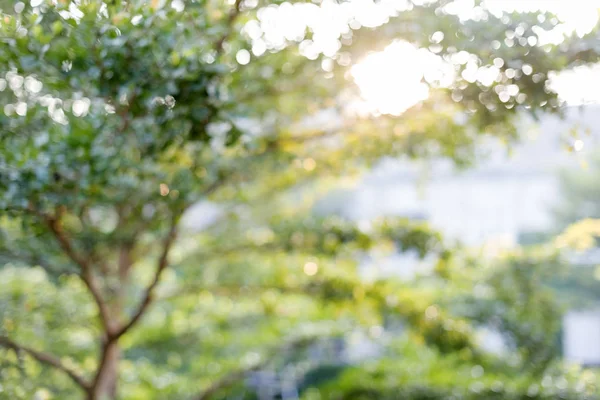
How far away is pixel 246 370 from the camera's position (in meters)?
3.54

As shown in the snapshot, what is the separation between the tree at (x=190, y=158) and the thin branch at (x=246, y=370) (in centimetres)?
2

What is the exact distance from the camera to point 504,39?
1888mm

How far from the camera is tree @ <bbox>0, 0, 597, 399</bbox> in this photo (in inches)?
63.8

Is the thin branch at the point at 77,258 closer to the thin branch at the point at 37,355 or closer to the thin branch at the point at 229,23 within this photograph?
the thin branch at the point at 37,355

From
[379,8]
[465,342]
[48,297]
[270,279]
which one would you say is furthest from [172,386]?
[379,8]

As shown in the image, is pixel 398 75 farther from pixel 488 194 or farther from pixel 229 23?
pixel 488 194

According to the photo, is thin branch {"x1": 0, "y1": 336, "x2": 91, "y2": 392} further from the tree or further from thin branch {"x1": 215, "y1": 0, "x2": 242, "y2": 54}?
thin branch {"x1": 215, "y1": 0, "x2": 242, "y2": 54}

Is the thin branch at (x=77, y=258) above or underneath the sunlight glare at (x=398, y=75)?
underneath

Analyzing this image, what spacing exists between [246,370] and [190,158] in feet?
4.57

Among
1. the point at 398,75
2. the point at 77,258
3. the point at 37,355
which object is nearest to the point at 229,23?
the point at 398,75

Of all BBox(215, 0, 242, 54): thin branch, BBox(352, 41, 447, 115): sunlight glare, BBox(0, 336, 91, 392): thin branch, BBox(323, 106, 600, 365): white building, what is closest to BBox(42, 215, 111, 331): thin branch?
BBox(0, 336, 91, 392): thin branch

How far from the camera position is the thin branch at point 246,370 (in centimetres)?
346

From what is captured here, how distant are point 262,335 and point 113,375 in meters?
1.34

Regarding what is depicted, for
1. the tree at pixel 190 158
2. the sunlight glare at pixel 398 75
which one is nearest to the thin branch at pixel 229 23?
the tree at pixel 190 158
